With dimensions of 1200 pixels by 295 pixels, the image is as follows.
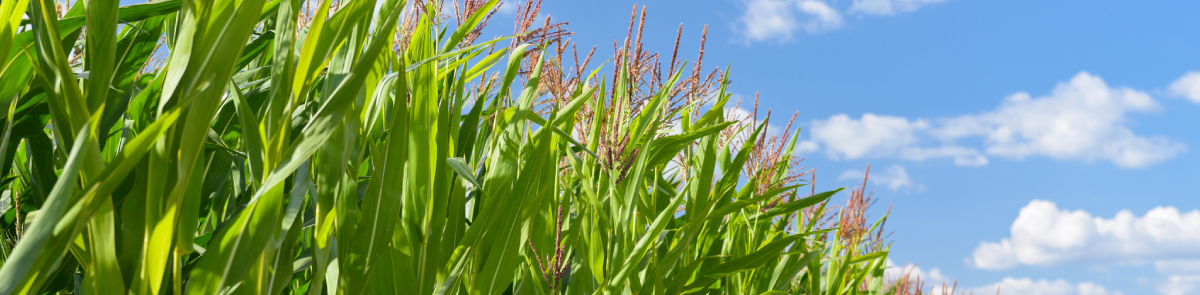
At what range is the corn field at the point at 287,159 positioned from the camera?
21.4 inches

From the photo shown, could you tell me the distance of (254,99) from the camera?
2.87 ft

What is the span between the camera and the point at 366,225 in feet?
2.36

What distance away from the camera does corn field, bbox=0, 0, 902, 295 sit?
21.4 inches

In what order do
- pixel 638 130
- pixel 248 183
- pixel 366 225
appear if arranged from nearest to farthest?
pixel 366 225
pixel 248 183
pixel 638 130

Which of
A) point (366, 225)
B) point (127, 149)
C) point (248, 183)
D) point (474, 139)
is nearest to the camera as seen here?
point (127, 149)

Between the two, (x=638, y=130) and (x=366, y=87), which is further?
(x=638, y=130)

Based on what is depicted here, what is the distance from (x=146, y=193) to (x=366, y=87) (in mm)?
232

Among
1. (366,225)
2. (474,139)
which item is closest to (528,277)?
(474,139)

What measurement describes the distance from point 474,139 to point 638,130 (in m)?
0.30

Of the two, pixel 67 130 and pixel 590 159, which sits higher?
pixel 590 159

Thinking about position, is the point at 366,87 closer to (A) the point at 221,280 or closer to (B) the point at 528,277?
(A) the point at 221,280

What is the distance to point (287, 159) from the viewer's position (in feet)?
1.89

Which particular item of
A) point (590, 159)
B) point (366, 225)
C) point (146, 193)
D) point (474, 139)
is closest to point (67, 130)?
point (146, 193)

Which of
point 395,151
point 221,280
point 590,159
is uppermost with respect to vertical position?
point 590,159
